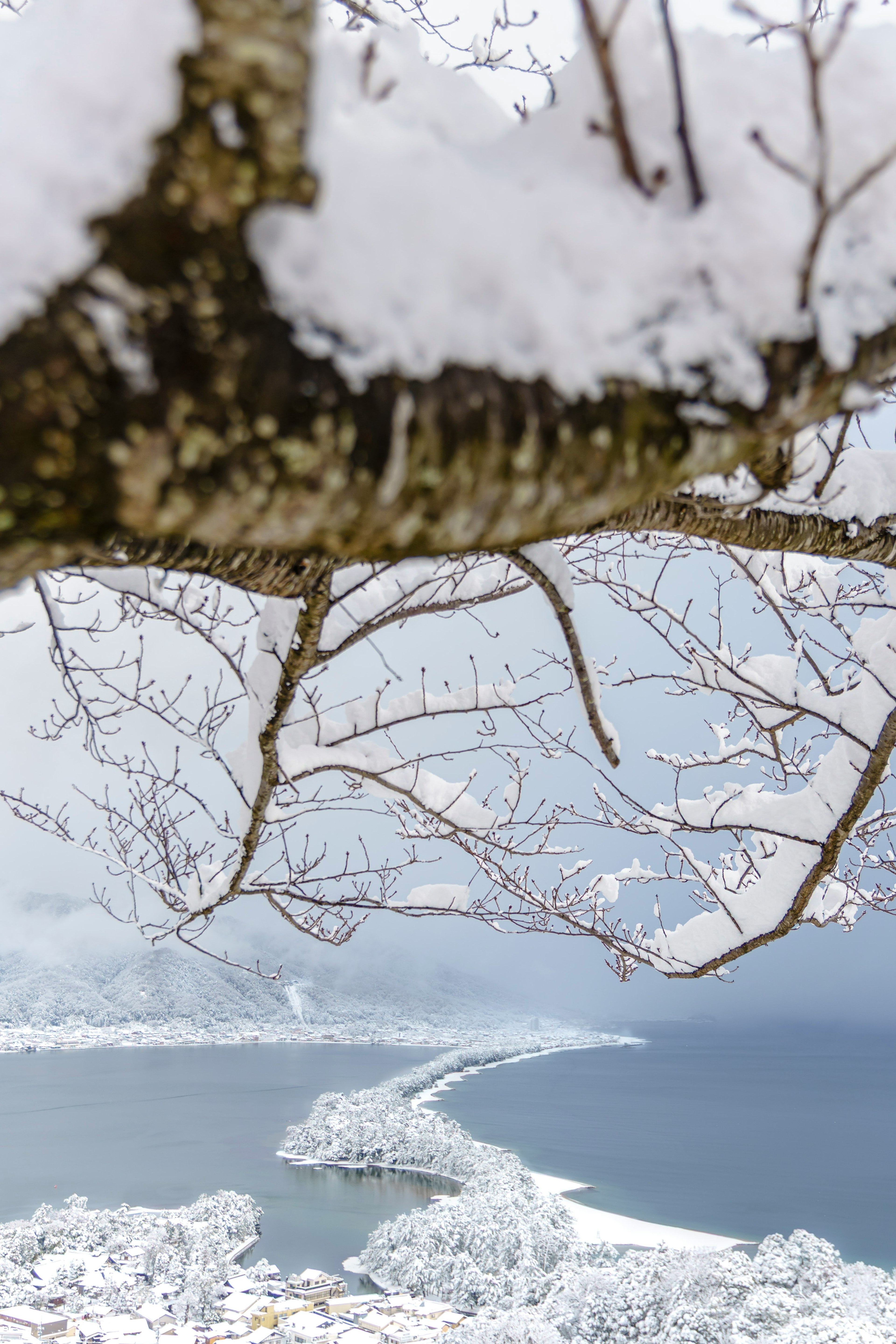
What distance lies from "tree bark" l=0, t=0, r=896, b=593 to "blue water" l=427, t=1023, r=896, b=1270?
2302 centimetres

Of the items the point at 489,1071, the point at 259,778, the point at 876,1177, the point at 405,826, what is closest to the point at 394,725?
the point at 259,778

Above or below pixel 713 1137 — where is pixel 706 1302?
above

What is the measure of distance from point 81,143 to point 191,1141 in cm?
3203

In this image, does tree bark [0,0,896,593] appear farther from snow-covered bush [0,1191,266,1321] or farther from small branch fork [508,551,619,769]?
snow-covered bush [0,1191,266,1321]

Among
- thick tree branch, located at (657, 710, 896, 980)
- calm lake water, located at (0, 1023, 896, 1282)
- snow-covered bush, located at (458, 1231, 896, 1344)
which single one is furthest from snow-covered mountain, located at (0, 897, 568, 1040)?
thick tree branch, located at (657, 710, 896, 980)

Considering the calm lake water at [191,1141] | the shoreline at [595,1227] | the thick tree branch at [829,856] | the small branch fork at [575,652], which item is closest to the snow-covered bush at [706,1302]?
the shoreline at [595,1227]

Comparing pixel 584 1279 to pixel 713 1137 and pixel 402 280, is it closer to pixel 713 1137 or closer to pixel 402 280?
pixel 402 280

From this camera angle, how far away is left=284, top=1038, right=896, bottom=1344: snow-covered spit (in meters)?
9.77

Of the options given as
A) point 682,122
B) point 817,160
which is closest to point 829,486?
point 817,160

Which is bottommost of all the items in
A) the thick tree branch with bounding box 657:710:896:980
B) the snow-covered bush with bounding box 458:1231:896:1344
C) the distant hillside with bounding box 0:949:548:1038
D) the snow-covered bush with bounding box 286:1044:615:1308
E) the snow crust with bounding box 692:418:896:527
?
the distant hillside with bounding box 0:949:548:1038

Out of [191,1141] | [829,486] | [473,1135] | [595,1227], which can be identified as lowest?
[191,1141]

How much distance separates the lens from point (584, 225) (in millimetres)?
670

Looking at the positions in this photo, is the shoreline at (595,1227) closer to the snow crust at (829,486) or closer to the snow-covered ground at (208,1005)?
the snow-covered ground at (208,1005)

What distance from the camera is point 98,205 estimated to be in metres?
0.51
